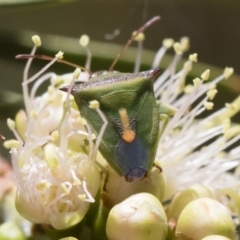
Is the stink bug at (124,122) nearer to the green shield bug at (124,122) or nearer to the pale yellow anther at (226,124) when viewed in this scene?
the green shield bug at (124,122)

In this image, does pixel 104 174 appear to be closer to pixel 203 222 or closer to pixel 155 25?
pixel 203 222

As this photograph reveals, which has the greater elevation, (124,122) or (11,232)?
(124,122)

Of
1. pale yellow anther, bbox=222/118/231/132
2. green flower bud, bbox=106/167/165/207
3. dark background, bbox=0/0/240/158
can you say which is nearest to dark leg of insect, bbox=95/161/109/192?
green flower bud, bbox=106/167/165/207

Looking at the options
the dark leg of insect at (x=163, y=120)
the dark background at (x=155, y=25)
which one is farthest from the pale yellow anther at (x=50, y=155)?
the dark background at (x=155, y=25)

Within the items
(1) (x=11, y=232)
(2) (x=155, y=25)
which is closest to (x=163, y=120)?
(1) (x=11, y=232)

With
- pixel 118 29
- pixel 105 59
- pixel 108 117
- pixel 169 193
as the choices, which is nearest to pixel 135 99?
pixel 108 117

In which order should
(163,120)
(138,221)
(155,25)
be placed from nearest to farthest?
(138,221), (163,120), (155,25)

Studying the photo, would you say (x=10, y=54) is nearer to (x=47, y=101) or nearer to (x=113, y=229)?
(x=47, y=101)
